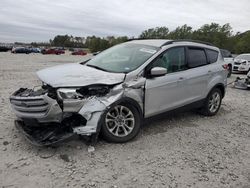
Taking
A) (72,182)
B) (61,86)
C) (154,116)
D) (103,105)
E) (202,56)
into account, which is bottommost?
(72,182)

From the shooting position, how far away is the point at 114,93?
4.05 meters

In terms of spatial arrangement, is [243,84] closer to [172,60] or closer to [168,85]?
[172,60]

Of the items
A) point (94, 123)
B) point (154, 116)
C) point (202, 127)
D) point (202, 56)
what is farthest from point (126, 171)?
point (202, 56)

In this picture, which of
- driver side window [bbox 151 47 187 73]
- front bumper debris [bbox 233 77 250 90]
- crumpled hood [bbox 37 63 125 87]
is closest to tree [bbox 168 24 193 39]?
front bumper debris [bbox 233 77 250 90]

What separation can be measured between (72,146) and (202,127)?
2694 mm

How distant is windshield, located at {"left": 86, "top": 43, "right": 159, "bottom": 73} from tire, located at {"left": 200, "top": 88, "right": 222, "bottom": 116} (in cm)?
198

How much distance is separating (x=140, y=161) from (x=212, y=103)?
3.11 metres

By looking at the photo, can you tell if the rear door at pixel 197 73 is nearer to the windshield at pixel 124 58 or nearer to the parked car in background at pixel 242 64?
the windshield at pixel 124 58

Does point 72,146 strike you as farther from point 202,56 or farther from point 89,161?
point 202,56

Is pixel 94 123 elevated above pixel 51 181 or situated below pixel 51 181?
above

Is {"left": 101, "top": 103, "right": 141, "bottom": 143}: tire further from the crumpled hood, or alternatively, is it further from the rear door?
the rear door

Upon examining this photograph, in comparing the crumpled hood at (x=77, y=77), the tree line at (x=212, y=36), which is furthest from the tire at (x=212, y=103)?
the tree line at (x=212, y=36)

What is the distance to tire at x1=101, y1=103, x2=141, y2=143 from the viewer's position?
405 centimetres

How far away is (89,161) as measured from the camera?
11.8 feet
